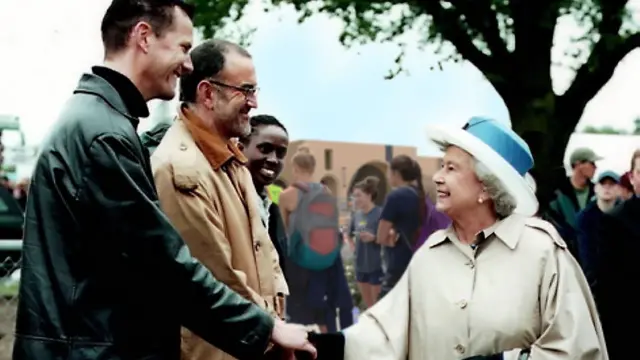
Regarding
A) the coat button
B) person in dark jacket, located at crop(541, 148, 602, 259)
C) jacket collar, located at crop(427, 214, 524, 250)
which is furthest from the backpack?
the coat button

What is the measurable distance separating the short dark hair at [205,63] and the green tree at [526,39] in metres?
10.5

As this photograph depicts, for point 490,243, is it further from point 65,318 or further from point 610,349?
point 610,349

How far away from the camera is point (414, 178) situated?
391 inches

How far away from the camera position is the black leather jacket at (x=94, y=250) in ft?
9.21

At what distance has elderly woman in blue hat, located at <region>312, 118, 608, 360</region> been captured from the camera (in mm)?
3777

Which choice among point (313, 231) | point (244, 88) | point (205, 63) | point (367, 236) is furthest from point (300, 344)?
point (367, 236)

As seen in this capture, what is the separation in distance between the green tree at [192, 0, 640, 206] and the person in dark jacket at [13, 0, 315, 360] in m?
11.4

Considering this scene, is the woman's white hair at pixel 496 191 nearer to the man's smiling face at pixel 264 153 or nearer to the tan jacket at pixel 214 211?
the tan jacket at pixel 214 211

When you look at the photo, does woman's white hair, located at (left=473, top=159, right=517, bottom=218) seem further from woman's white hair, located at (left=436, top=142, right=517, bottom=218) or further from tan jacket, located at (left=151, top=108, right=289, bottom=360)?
tan jacket, located at (left=151, top=108, right=289, bottom=360)

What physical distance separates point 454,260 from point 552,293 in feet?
1.26

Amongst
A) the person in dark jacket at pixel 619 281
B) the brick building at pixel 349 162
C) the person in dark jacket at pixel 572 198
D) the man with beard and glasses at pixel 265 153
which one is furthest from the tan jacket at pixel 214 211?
the brick building at pixel 349 162

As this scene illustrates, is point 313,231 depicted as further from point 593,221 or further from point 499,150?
point 499,150

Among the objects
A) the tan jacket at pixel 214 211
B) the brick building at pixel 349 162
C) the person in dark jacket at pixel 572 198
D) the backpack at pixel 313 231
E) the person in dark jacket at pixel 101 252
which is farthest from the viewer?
the brick building at pixel 349 162

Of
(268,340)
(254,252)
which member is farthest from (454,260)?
(268,340)
